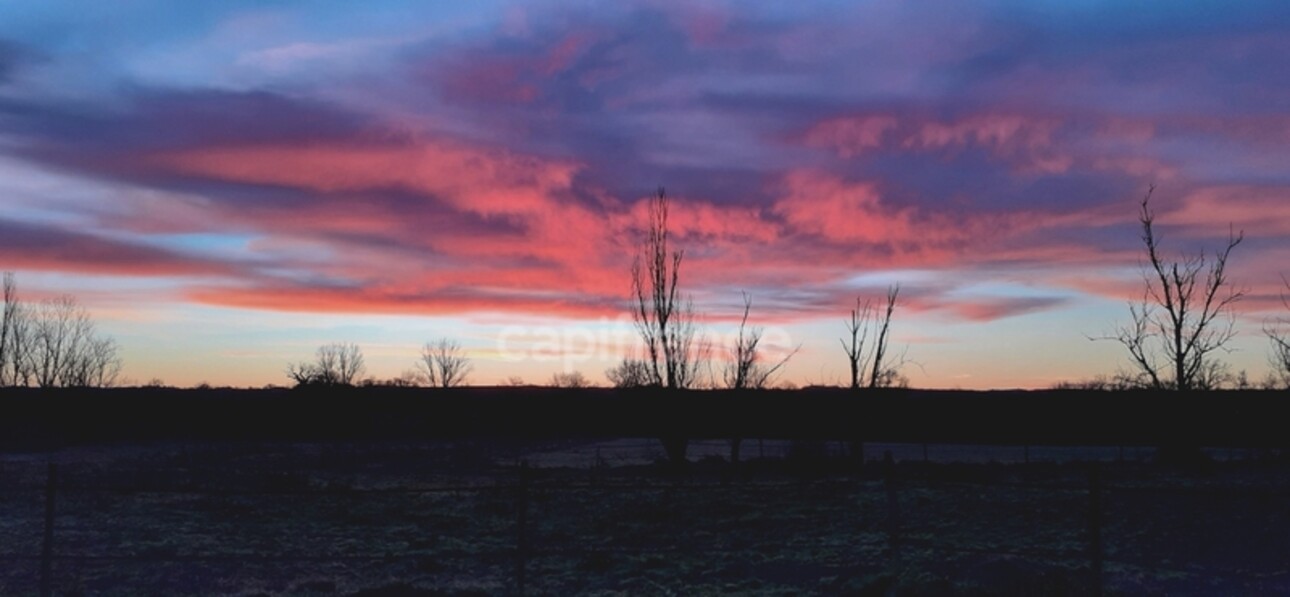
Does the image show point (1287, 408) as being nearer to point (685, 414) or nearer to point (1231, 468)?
point (1231, 468)

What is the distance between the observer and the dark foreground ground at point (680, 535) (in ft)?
48.2

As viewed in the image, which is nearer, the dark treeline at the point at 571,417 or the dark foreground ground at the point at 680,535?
the dark foreground ground at the point at 680,535

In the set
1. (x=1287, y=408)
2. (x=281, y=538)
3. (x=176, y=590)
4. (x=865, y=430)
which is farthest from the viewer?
(x=865, y=430)

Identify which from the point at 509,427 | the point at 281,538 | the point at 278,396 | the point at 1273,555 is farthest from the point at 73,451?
the point at 1273,555

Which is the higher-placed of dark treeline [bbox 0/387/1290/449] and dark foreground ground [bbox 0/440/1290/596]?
dark treeline [bbox 0/387/1290/449]

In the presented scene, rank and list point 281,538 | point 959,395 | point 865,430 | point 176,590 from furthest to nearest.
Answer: point 959,395 < point 865,430 < point 281,538 < point 176,590

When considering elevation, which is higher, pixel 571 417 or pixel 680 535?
pixel 571 417

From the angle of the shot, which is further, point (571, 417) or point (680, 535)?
point (571, 417)

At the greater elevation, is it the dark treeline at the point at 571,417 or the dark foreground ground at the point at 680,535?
the dark treeline at the point at 571,417

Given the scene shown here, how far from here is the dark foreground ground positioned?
1470 cm

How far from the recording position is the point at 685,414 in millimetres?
40875

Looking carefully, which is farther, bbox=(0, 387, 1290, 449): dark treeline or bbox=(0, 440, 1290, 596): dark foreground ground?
bbox=(0, 387, 1290, 449): dark treeline

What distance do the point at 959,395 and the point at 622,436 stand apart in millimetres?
30546

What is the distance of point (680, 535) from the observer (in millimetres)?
21828
